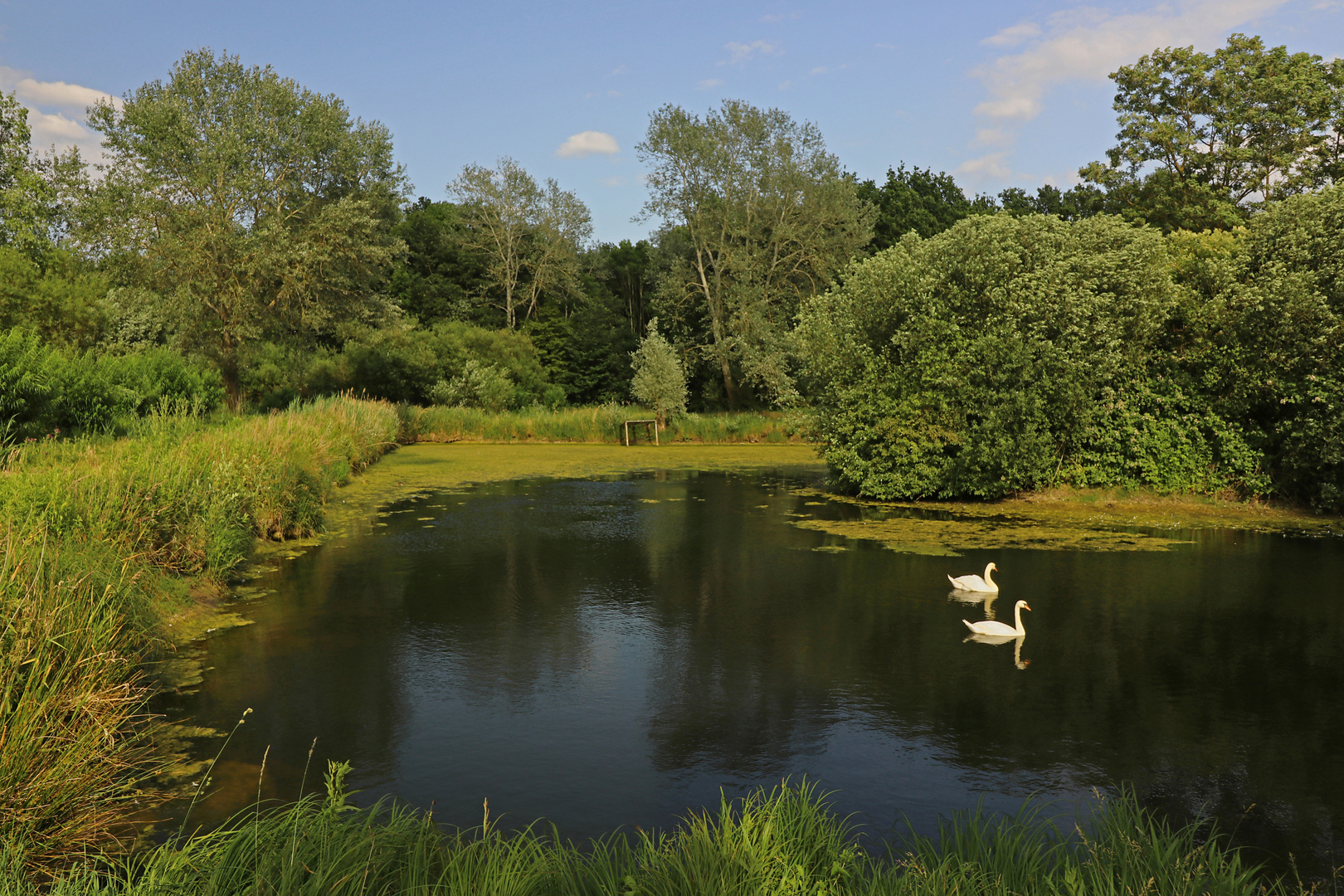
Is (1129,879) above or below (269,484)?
below

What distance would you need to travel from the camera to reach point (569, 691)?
685 centimetres

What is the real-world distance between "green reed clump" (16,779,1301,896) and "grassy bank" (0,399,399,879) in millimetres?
510

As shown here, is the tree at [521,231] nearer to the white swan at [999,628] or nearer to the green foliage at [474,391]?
the green foliage at [474,391]

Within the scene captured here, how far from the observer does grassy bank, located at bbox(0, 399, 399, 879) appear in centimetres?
423

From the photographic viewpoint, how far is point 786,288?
4109 centimetres

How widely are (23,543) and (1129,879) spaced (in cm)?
646

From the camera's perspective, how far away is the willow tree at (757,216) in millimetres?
39031

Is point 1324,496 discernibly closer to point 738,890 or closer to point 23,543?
point 738,890

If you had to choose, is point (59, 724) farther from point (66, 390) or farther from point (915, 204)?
point (915, 204)

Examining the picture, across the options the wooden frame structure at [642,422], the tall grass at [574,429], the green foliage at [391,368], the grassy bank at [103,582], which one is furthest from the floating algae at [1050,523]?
the green foliage at [391,368]

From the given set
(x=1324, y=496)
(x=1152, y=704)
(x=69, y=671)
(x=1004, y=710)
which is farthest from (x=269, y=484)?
(x=1324, y=496)

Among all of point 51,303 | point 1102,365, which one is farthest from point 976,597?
point 51,303

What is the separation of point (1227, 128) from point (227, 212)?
118 ft

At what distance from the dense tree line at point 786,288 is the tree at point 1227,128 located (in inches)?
4.3
